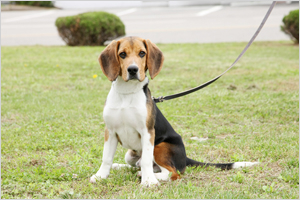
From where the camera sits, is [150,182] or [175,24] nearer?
[150,182]

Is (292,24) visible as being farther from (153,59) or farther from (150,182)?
(150,182)

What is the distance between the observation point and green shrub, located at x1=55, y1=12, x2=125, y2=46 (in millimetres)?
14266

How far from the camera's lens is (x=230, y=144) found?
17.2ft

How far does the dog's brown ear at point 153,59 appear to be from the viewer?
3.63m

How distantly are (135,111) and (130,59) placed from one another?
53 centimetres

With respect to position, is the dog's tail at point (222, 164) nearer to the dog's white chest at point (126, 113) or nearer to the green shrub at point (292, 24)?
the dog's white chest at point (126, 113)

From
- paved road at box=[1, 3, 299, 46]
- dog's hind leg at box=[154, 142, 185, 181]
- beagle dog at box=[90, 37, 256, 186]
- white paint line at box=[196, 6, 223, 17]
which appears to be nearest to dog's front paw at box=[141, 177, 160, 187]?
beagle dog at box=[90, 37, 256, 186]

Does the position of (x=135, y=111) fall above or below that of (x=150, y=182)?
above

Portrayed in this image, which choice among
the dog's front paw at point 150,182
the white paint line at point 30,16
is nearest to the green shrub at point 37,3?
the white paint line at point 30,16

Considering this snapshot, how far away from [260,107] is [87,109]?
3.45m

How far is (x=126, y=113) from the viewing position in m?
3.63

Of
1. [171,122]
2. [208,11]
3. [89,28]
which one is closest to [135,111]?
[171,122]

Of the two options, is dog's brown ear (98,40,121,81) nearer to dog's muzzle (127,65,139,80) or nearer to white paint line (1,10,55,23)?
A: dog's muzzle (127,65,139,80)

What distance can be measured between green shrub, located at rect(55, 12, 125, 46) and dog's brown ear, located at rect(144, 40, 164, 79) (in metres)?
11.0
